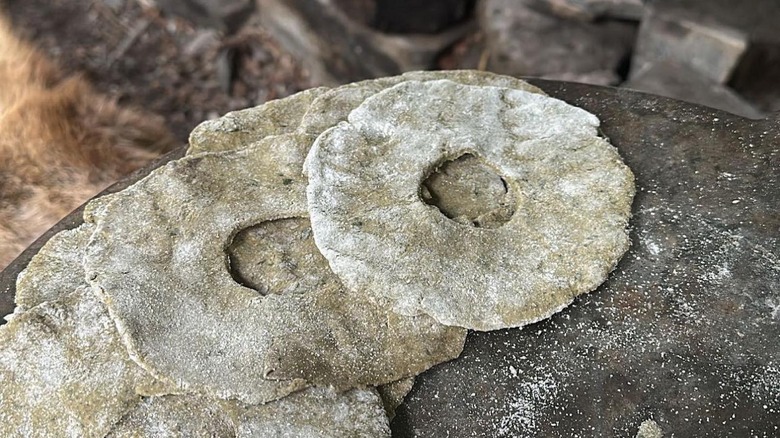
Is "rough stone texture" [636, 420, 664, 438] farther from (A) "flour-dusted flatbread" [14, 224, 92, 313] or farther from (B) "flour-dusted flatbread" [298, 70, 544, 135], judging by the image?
(A) "flour-dusted flatbread" [14, 224, 92, 313]

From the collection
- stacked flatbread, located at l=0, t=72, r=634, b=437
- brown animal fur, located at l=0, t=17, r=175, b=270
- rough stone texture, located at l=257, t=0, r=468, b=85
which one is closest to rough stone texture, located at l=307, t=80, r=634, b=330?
stacked flatbread, located at l=0, t=72, r=634, b=437

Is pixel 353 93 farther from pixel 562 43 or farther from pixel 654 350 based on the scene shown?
pixel 562 43

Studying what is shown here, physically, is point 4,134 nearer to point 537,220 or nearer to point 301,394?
point 301,394

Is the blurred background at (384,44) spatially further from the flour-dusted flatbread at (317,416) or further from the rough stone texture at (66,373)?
the flour-dusted flatbread at (317,416)

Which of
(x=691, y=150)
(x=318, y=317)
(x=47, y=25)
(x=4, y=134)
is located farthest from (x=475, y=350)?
(x=47, y=25)

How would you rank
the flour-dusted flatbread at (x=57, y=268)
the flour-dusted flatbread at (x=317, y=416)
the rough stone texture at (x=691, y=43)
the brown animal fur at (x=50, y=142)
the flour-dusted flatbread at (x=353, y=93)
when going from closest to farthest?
the flour-dusted flatbread at (x=317, y=416) → the flour-dusted flatbread at (x=57, y=268) → the flour-dusted flatbread at (x=353, y=93) → the brown animal fur at (x=50, y=142) → the rough stone texture at (x=691, y=43)

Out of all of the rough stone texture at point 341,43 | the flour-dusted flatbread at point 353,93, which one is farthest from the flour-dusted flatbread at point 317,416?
the rough stone texture at point 341,43
